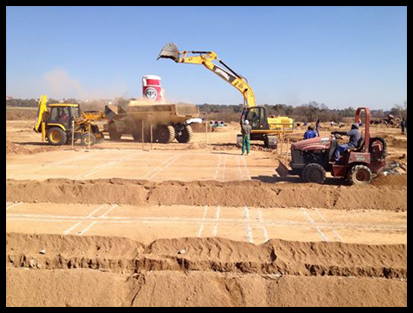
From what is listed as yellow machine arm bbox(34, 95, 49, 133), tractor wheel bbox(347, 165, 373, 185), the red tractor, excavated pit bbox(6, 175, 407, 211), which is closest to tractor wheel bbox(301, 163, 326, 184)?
the red tractor

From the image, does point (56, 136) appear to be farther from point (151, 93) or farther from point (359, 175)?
point (359, 175)

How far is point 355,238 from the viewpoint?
21.5 feet

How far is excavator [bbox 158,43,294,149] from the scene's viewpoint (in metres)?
20.1

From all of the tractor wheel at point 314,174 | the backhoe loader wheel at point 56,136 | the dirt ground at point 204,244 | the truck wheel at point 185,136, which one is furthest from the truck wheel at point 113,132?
the tractor wheel at point 314,174

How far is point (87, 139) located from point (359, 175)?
15.7 metres

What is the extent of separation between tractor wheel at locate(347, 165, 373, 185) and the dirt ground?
2.05 feet

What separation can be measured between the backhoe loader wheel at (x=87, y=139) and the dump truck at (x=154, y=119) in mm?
2752

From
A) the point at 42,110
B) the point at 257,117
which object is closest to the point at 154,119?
the point at 42,110

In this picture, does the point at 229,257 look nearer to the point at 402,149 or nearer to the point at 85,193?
the point at 85,193

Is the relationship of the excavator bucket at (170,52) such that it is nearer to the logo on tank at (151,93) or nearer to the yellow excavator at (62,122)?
the yellow excavator at (62,122)

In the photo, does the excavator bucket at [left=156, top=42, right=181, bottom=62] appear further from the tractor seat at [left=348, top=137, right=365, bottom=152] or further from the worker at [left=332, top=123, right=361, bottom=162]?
the tractor seat at [left=348, top=137, right=365, bottom=152]

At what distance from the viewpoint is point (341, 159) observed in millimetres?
10234

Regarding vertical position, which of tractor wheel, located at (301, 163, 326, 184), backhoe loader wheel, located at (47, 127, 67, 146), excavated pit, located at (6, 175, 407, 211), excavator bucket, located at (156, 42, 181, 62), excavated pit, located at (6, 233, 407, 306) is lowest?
excavated pit, located at (6, 233, 407, 306)
